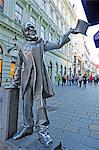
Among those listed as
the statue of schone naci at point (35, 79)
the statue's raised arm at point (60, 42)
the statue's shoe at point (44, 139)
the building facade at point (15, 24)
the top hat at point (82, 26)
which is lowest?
the statue's shoe at point (44, 139)

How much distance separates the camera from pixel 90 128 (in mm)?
4590

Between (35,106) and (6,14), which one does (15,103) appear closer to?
(35,106)

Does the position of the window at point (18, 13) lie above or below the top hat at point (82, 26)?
above

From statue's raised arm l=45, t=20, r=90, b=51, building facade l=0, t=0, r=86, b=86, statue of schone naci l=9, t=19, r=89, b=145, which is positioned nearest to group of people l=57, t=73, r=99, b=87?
building facade l=0, t=0, r=86, b=86

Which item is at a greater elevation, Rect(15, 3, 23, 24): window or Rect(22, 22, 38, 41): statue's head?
Rect(15, 3, 23, 24): window

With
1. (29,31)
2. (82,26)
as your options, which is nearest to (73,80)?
(29,31)

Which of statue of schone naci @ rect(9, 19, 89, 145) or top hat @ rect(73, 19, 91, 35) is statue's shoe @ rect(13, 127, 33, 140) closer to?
statue of schone naci @ rect(9, 19, 89, 145)

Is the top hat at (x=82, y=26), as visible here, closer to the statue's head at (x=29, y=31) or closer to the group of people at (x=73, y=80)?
the statue's head at (x=29, y=31)

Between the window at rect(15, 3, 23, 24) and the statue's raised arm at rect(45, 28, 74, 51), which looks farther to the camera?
the window at rect(15, 3, 23, 24)

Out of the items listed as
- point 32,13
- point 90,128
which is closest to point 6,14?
point 32,13

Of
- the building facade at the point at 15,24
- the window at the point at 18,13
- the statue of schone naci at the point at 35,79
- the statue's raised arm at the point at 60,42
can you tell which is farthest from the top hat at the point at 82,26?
the window at the point at 18,13

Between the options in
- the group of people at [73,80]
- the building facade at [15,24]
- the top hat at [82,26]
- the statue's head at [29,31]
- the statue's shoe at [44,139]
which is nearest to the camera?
the top hat at [82,26]

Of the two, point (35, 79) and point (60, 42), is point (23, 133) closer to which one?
point (35, 79)

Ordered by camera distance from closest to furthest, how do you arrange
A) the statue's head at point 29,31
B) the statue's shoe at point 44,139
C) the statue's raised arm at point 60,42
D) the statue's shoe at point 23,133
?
the statue's raised arm at point 60,42
the statue's shoe at point 44,139
the statue's head at point 29,31
the statue's shoe at point 23,133
